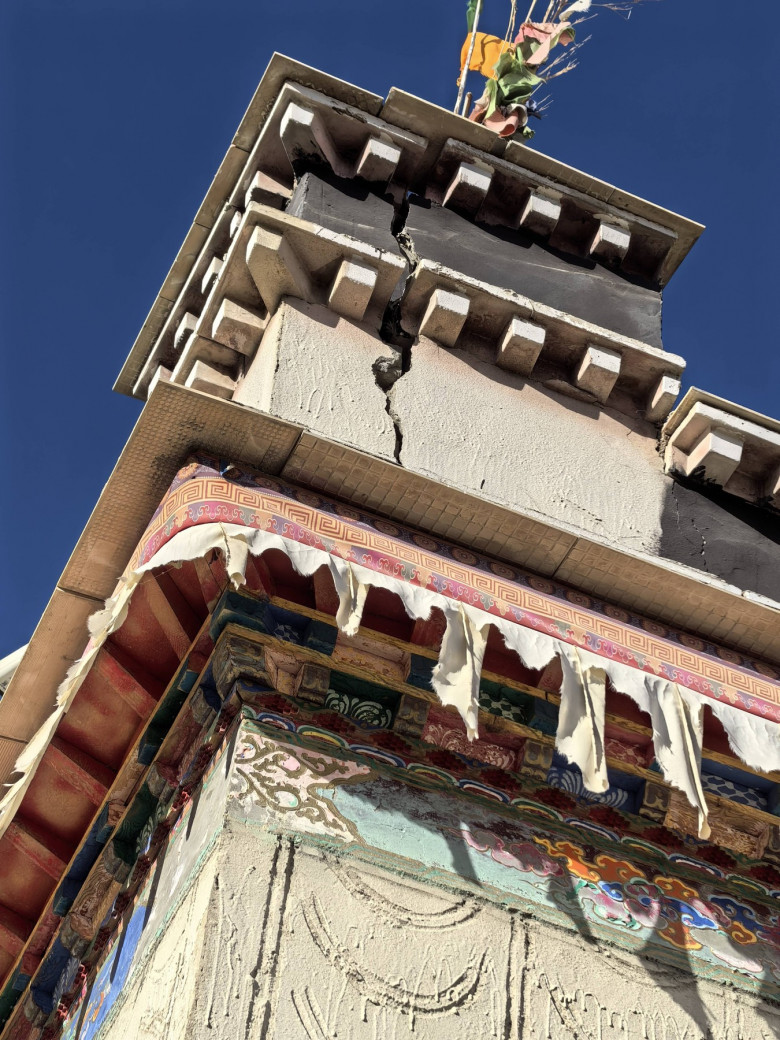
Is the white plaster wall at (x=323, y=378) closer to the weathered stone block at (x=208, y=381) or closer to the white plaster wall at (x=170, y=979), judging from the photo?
the weathered stone block at (x=208, y=381)

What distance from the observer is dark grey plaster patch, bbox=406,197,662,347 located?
7.61 metres

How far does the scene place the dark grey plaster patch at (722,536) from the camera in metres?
6.89

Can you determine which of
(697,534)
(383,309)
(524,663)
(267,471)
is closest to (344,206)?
(383,309)

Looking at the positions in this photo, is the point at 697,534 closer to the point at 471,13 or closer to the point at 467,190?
the point at 467,190

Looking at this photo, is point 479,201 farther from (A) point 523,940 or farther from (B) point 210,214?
(A) point 523,940

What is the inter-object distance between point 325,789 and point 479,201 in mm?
3881

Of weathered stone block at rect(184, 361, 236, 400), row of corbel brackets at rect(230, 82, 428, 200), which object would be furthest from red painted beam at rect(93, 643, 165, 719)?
row of corbel brackets at rect(230, 82, 428, 200)

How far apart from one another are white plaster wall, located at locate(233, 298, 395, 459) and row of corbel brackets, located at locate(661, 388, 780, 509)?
62.6 inches

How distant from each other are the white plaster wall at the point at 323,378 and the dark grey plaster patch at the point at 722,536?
5.06 feet

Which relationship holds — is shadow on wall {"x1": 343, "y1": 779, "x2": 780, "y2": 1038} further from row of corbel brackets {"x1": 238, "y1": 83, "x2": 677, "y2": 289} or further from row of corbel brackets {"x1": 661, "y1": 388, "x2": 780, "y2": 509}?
row of corbel brackets {"x1": 238, "y1": 83, "x2": 677, "y2": 289}

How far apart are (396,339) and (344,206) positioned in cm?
93

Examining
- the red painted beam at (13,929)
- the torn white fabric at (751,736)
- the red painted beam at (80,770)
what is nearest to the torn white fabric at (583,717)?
the torn white fabric at (751,736)

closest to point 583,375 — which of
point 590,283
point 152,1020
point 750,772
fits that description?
point 590,283

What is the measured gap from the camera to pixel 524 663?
5516 millimetres
